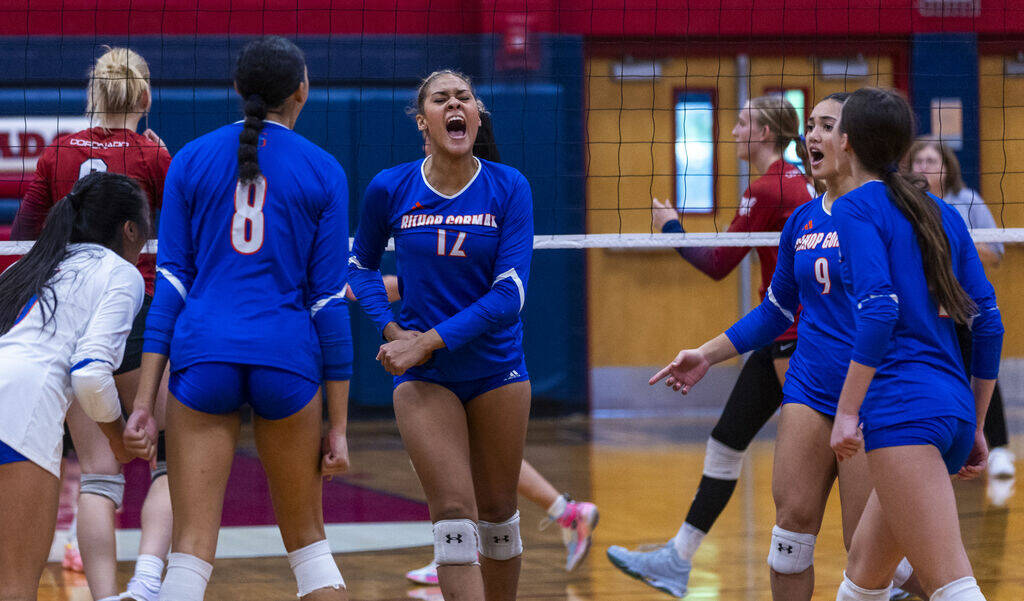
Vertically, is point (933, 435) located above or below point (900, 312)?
below

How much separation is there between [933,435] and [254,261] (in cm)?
159

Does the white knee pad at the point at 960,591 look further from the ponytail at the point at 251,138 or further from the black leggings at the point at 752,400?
the ponytail at the point at 251,138

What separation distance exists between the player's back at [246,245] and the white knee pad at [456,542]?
0.69 metres

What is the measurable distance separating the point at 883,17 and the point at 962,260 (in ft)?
25.6

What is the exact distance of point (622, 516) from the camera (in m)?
6.02

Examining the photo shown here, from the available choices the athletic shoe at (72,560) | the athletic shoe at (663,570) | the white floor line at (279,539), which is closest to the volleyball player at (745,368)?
the athletic shoe at (663,570)

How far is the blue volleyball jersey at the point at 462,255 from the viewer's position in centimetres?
341

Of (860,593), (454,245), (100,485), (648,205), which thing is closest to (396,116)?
(648,205)

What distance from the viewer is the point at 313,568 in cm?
289

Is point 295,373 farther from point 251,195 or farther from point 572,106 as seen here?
point 572,106

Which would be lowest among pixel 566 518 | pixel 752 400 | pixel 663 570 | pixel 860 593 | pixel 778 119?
pixel 663 570

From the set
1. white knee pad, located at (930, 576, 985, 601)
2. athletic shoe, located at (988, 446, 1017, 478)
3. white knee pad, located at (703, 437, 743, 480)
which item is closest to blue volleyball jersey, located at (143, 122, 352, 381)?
white knee pad, located at (930, 576, 985, 601)

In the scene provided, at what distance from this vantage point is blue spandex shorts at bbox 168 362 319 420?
273 cm

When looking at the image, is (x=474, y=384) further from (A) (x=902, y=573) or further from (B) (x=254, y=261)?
(A) (x=902, y=573)
